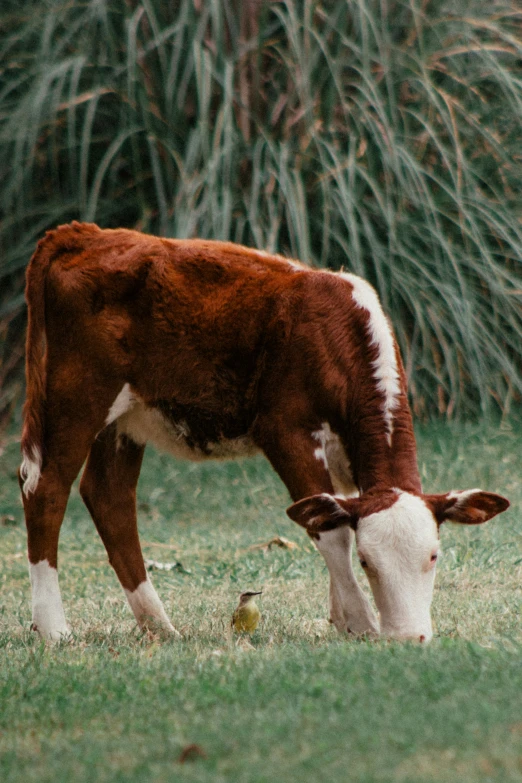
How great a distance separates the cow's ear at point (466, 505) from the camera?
14.9 feet

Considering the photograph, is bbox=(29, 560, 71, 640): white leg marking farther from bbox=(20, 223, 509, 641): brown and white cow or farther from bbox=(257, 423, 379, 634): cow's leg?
bbox=(257, 423, 379, 634): cow's leg

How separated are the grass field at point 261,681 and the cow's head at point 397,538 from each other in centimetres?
17

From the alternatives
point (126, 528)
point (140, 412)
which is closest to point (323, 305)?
point (140, 412)

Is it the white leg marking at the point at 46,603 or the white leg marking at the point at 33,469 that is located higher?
the white leg marking at the point at 33,469

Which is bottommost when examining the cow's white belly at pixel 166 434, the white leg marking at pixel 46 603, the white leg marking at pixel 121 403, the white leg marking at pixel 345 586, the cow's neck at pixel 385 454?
the white leg marking at pixel 46 603

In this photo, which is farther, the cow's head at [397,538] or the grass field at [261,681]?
the cow's head at [397,538]

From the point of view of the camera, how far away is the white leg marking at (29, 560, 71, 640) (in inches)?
195

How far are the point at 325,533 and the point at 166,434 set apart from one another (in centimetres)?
92

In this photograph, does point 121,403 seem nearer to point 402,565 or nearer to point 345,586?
point 345,586

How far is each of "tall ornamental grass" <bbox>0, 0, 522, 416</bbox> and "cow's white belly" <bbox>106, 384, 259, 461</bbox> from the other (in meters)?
3.52

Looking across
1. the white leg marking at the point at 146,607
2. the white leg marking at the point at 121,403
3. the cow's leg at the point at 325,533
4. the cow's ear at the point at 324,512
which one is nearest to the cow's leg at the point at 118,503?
the white leg marking at the point at 146,607

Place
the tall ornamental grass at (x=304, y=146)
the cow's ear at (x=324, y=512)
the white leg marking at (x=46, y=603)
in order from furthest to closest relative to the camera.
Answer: the tall ornamental grass at (x=304, y=146), the white leg marking at (x=46, y=603), the cow's ear at (x=324, y=512)

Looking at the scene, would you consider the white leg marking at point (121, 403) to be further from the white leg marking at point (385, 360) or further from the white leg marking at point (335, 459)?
the white leg marking at point (385, 360)

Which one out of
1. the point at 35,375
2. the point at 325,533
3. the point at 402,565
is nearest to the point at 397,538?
the point at 402,565
